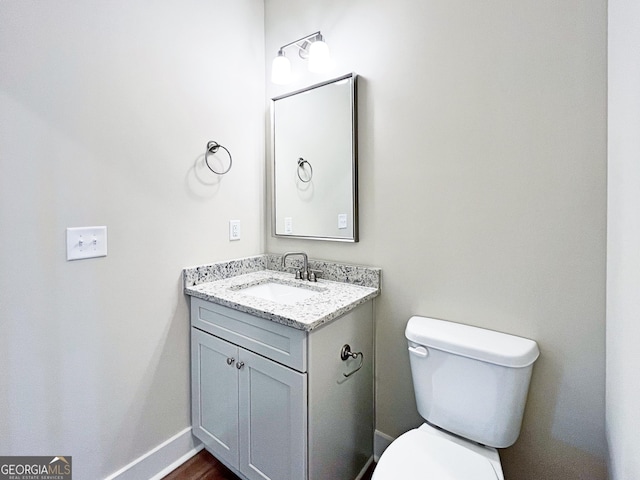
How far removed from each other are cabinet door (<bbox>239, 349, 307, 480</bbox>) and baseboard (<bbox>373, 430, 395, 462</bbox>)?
569 millimetres

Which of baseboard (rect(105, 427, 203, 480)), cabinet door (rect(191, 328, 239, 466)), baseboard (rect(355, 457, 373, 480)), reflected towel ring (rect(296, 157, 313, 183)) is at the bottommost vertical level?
baseboard (rect(355, 457, 373, 480))

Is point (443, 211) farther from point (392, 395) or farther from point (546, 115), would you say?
point (392, 395)

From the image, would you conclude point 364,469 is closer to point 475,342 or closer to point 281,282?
point 475,342

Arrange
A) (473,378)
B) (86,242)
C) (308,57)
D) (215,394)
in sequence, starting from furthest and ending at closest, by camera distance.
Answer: (308,57), (215,394), (86,242), (473,378)

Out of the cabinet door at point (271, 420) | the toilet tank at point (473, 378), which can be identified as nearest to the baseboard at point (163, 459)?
the cabinet door at point (271, 420)

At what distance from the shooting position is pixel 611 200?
92cm

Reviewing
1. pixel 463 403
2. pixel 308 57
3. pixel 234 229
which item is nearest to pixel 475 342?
pixel 463 403

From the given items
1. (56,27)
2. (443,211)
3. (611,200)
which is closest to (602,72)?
(611,200)

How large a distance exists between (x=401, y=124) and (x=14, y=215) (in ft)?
5.05

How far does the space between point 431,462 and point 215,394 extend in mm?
974

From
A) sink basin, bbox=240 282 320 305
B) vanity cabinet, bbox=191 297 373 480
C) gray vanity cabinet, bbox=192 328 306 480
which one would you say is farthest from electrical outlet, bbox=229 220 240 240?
gray vanity cabinet, bbox=192 328 306 480

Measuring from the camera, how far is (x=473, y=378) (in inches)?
42.1

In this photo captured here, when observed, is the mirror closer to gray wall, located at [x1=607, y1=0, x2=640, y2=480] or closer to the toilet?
the toilet

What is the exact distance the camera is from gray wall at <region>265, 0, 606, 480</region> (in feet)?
3.35
